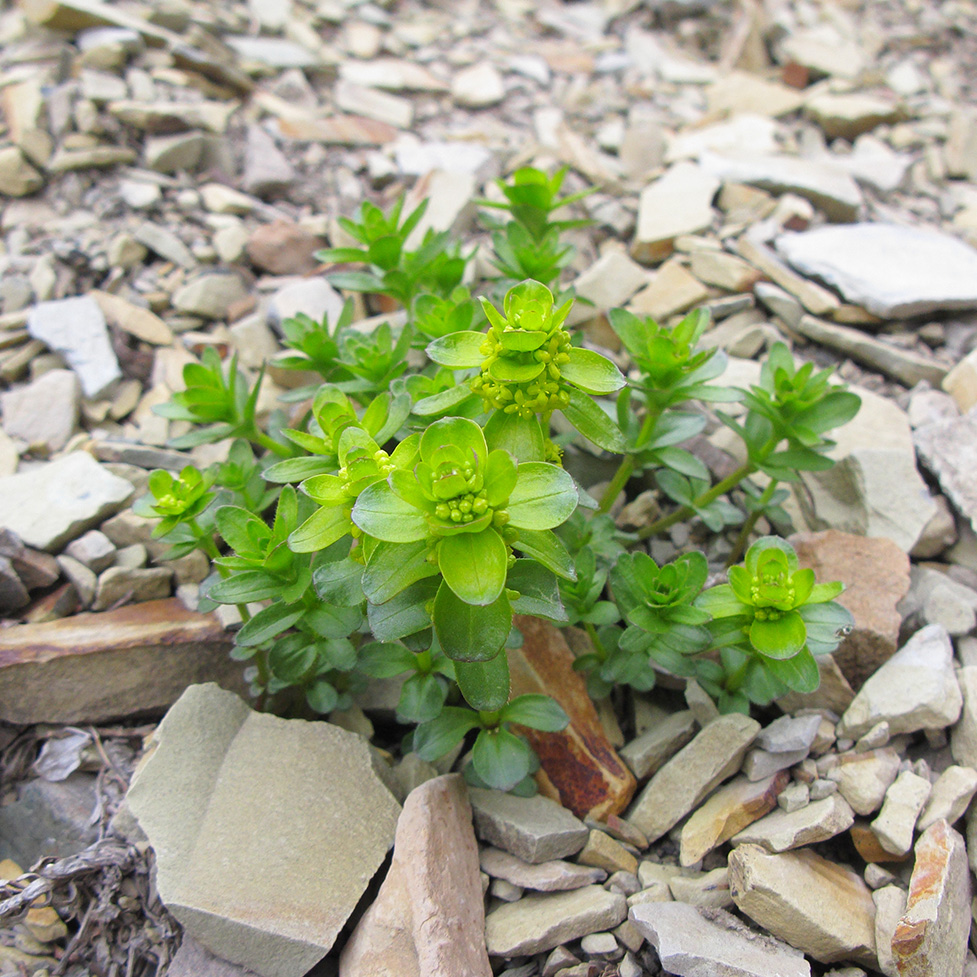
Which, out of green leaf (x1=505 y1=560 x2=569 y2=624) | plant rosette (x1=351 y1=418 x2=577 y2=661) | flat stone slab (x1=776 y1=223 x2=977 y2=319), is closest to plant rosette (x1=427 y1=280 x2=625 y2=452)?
plant rosette (x1=351 y1=418 x2=577 y2=661)

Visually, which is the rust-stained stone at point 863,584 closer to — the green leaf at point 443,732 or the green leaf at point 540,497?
the green leaf at point 443,732

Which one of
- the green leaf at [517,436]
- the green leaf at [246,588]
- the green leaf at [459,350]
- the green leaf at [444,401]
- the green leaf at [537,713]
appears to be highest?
the green leaf at [459,350]

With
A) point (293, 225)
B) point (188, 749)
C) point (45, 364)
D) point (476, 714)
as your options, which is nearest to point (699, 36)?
point (293, 225)

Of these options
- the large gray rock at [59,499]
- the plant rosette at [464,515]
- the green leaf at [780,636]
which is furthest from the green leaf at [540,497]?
the large gray rock at [59,499]

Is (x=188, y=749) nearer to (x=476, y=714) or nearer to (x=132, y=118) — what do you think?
(x=476, y=714)

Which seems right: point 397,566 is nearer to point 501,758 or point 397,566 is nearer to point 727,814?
point 501,758

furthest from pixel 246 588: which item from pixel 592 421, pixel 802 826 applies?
pixel 802 826

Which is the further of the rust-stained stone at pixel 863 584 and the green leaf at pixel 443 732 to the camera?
the rust-stained stone at pixel 863 584
